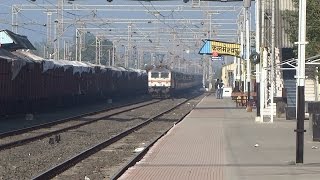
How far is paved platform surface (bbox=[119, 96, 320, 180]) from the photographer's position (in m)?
13.7

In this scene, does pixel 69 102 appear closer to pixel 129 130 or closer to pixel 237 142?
pixel 129 130

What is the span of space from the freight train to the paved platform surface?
10.00m

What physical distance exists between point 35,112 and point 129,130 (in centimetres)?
1297

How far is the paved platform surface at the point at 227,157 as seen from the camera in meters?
13.7

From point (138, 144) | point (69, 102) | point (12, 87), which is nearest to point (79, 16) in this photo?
point (69, 102)

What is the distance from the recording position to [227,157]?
1700 cm

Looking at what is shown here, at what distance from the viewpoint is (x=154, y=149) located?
1948 cm

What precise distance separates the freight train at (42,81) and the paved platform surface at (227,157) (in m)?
10.00

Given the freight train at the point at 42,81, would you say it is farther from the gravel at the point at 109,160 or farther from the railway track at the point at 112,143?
the gravel at the point at 109,160

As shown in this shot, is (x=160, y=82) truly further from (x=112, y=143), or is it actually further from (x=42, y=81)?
(x=112, y=143)

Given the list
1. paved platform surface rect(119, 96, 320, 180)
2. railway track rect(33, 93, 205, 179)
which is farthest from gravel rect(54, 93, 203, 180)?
paved platform surface rect(119, 96, 320, 180)

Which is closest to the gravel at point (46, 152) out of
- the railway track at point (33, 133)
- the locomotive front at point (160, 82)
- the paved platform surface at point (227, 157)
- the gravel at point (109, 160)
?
the gravel at point (109, 160)

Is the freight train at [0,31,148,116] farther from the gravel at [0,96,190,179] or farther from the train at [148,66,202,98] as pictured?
the train at [148,66,202,98]

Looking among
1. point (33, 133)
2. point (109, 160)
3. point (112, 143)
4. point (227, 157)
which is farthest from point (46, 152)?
point (33, 133)
